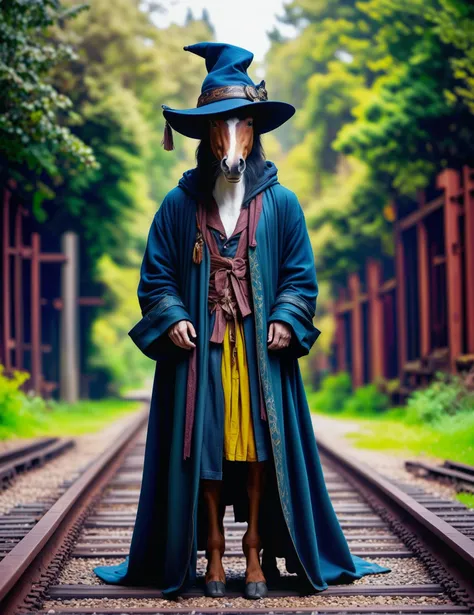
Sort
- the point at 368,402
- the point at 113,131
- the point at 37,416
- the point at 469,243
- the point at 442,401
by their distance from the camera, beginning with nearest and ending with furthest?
the point at 442,401
the point at 469,243
the point at 37,416
the point at 368,402
the point at 113,131

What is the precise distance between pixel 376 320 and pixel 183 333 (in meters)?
15.7

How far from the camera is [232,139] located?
3949 mm

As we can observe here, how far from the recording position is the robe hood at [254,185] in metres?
4.09

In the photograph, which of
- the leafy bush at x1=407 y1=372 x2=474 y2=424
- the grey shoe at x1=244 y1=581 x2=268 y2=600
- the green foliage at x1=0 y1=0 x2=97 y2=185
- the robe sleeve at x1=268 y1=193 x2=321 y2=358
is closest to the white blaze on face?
the robe sleeve at x1=268 y1=193 x2=321 y2=358

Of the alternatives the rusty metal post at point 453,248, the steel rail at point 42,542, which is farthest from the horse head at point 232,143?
the rusty metal post at point 453,248

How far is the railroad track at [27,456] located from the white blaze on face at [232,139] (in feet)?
15.3

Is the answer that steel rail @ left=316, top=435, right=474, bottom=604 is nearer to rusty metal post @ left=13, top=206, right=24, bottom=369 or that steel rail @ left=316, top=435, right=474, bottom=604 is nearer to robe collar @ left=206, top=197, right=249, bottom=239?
robe collar @ left=206, top=197, right=249, bottom=239

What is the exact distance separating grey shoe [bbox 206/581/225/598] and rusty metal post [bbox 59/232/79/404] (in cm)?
1798

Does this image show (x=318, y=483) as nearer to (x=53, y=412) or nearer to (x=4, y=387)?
(x=4, y=387)

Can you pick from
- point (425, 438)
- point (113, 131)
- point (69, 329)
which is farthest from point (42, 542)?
point (69, 329)

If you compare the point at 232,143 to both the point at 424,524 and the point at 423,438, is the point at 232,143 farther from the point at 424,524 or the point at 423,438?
the point at 423,438

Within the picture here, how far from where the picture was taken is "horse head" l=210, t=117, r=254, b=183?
388cm

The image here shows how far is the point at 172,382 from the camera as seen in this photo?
4.12 meters

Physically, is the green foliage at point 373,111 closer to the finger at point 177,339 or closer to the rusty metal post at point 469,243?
the rusty metal post at point 469,243
